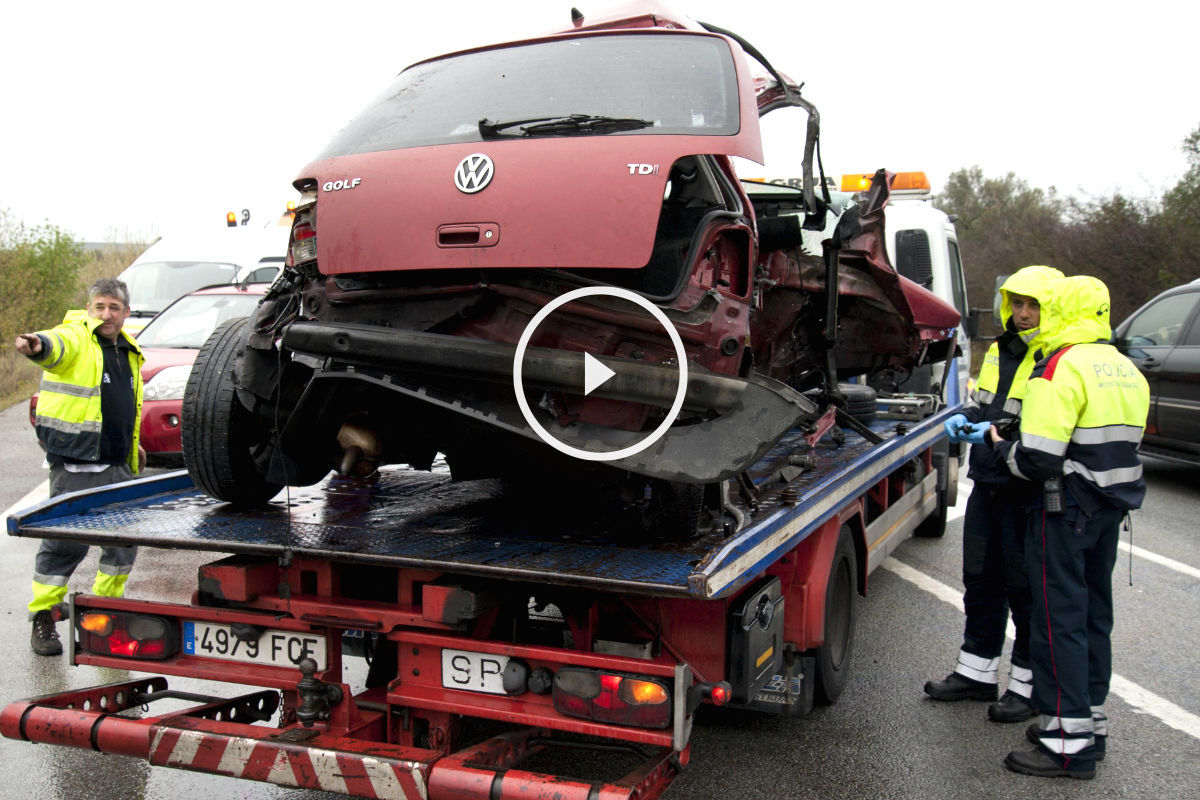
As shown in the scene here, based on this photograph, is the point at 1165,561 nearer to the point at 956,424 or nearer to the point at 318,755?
the point at 956,424

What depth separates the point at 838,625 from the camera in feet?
15.1

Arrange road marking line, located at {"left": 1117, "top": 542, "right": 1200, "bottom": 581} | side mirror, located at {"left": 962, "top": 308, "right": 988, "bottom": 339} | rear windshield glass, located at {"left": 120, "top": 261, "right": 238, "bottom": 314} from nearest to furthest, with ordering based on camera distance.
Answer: road marking line, located at {"left": 1117, "top": 542, "right": 1200, "bottom": 581} < side mirror, located at {"left": 962, "top": 308, "right": 988, "bottom": 339} < rear windshield glass, located at {"left": 120, "top": 261, "right": 238, "bottom": 314}

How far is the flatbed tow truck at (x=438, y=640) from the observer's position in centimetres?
291

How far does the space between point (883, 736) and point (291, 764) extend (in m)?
2.58

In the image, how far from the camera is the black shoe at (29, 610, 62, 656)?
499 centimetres

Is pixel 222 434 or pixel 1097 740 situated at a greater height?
Result: pixel 222 434

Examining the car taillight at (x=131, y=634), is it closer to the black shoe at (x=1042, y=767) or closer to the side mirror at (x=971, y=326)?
the black shoe at (x=1042, y=767)

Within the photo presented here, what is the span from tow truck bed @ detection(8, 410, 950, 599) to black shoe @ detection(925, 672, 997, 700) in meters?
1.03

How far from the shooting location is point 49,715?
3.18 metres

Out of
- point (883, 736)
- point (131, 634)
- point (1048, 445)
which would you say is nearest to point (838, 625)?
point (883, 736)

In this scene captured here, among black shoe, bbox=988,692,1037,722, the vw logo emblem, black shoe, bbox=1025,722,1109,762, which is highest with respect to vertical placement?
the vw logo emblem

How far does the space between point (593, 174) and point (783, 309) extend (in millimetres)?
2102
